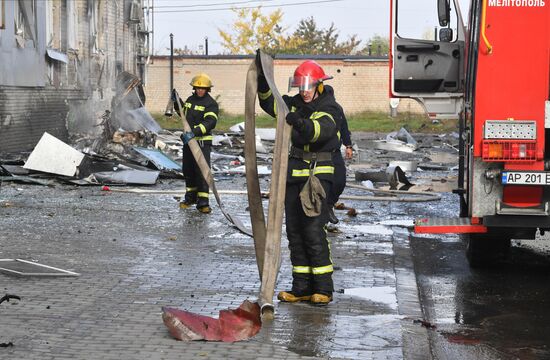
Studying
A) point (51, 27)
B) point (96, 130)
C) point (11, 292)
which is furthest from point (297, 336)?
point (96, 130)

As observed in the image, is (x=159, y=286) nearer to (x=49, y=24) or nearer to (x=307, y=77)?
(x=307, y=77)

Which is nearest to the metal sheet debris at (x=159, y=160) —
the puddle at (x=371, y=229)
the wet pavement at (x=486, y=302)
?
the puddle at (x=371, y=229)

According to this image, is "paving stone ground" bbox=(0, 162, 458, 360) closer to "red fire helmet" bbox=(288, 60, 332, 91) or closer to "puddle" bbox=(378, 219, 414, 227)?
"puddle" bbox=(378, 219, 414, 227)

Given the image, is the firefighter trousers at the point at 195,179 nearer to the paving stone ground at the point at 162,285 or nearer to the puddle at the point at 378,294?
the paving stone ground at the point at 162,285

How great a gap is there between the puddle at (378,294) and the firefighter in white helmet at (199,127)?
5.08 metres

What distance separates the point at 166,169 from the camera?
17672 mm

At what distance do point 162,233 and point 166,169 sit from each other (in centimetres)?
660

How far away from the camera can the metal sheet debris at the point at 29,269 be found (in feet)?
26.5

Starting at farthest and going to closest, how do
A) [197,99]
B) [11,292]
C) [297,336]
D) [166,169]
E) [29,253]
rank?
[166,169], [197,99], [29,253], [11,292], [297,336]

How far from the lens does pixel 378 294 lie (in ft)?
26.1

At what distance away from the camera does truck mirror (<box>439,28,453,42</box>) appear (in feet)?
35.2

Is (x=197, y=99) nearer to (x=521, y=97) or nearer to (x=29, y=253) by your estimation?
(x=29, y=253)

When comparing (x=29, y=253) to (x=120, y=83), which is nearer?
(x=29, y=253)


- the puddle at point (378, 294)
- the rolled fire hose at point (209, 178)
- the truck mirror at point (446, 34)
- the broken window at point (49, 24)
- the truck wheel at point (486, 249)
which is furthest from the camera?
the broken window at point (49, 24)
